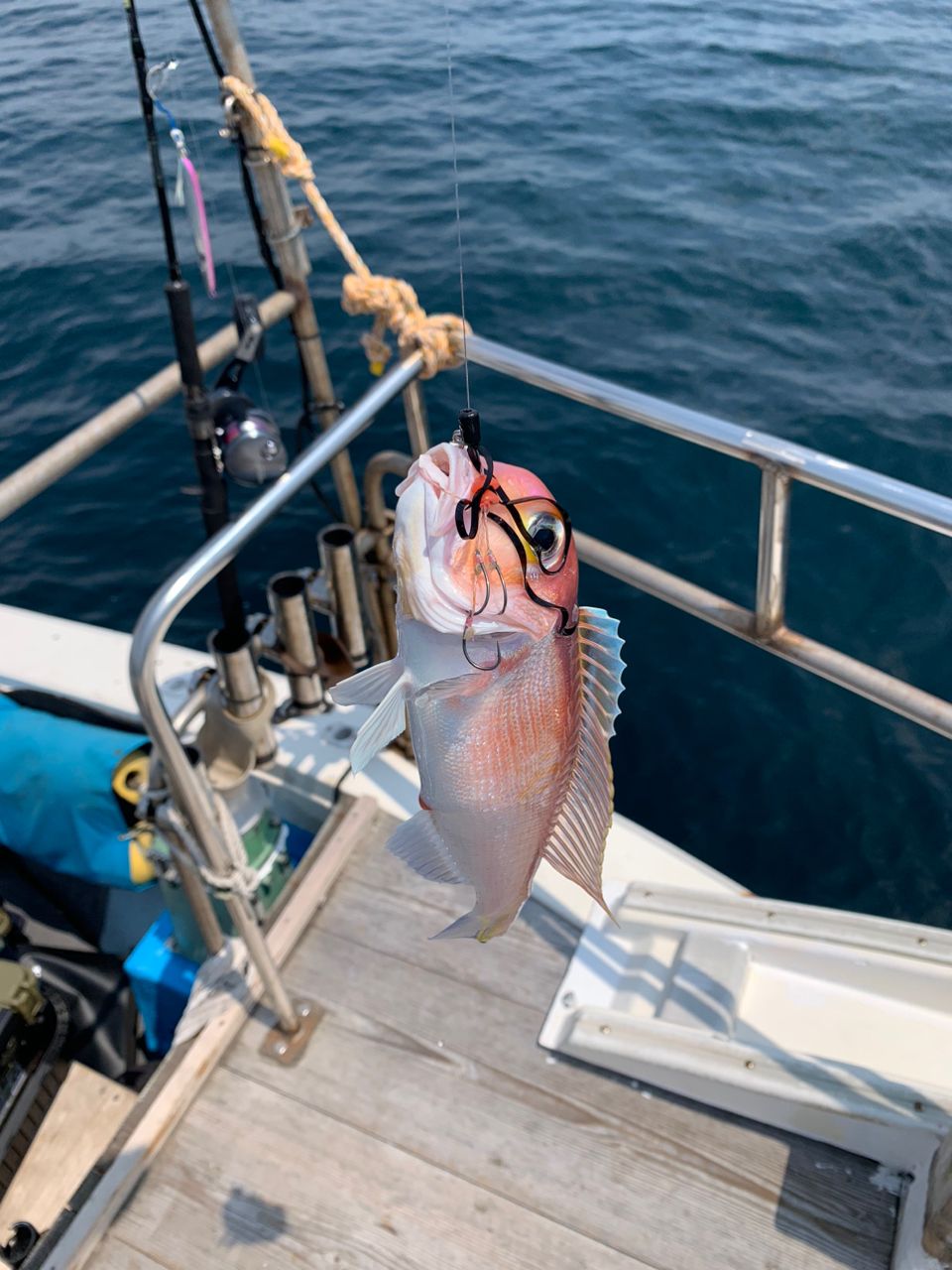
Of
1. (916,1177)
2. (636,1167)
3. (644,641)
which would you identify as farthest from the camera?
(644,641)

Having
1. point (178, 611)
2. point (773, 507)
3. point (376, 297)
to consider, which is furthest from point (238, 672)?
point (773, 507)

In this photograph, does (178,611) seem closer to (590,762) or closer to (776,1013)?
(590,762)

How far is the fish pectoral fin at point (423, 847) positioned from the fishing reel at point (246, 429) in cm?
146

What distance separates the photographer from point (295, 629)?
3.21 m

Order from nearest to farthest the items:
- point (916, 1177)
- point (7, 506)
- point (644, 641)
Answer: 1. point (7, 506)
2. point (916, 1177)
3. point (644, 641)

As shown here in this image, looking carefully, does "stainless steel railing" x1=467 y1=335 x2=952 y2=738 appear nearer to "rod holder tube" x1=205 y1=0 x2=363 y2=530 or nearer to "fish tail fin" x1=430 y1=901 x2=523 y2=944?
"rod holder tube" x1=205 y1=0 x2=363 y2=530

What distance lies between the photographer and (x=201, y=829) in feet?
7.73

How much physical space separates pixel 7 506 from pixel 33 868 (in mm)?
2119

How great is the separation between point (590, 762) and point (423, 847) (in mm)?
298

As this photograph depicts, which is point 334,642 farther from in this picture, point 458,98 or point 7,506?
point 458,98

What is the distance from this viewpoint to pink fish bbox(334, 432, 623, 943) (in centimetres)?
119

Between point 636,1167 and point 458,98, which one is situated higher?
point 458,98

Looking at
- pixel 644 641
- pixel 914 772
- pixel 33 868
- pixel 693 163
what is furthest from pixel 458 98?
pixel 33 868

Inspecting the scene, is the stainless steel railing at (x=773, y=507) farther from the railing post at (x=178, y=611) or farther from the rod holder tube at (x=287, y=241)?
the rod holder tube at (x=287, y=241)
